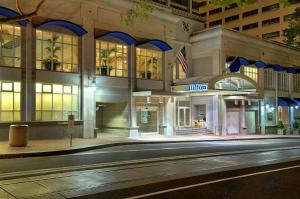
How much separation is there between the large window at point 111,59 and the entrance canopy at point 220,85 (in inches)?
215

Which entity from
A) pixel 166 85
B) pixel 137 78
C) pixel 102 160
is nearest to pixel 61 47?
A: pixel 137 78

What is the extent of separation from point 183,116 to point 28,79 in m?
16.5

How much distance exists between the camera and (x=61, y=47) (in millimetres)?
26516

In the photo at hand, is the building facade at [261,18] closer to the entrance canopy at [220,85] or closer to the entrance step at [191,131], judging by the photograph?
the entrance canopy at [220,85]

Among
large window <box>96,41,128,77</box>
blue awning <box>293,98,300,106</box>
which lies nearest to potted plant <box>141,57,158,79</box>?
large window <box>96,41,128,77</box>

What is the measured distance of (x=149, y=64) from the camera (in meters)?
32.6

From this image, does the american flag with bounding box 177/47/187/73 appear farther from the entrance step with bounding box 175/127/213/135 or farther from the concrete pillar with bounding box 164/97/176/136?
the entrance step with bounding box 175/127/213/135

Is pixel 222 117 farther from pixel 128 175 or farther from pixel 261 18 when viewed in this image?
pixel 261 18

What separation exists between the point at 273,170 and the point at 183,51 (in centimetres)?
2553

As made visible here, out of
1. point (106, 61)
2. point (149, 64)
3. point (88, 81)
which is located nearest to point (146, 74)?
point (149, 64)

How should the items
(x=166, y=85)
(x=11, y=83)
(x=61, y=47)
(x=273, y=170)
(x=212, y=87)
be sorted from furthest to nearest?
(x=166, y=85), (x=212, y=87), (x=61, y=47), (x=11, y=83), (x=273, y=170)

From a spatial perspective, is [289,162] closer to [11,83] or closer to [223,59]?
[11,83]

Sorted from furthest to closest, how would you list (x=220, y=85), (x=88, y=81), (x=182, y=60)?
(x=182, y=60)
(x=220, y=85)
(x=88, y=81)

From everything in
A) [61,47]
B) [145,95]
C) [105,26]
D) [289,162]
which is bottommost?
[289,162]
